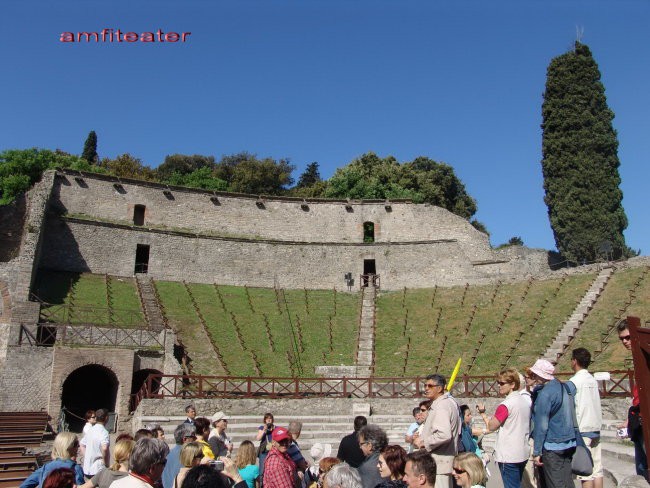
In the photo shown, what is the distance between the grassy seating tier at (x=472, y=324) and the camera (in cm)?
2539

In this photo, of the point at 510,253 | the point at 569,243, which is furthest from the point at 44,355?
the point at 569,243

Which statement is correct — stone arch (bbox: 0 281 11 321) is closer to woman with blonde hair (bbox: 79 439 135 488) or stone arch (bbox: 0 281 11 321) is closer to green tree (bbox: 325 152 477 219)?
woman with blonde hair (bbox: 79 439 135 488)

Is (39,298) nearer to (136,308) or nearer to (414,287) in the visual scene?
(136,308)

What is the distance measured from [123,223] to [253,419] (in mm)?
19657

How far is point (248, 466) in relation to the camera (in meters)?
6.52

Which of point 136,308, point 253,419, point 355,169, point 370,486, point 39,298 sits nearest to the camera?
point 370,486

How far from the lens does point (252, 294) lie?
111ft

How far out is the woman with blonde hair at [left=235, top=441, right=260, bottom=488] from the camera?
6441 millimetres

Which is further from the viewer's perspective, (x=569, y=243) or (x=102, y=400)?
(x=569, y=243)

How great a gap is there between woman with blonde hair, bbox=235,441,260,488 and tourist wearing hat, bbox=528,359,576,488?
3157mm

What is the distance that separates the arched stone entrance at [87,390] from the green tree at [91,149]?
133 feet

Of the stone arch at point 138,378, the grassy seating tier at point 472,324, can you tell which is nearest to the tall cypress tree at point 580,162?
the grassy seating tier at point 472,324

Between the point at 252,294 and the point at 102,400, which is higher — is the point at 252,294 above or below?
above

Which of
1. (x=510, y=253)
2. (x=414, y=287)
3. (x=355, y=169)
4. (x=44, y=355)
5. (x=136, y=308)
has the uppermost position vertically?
(x=355, y=169)
